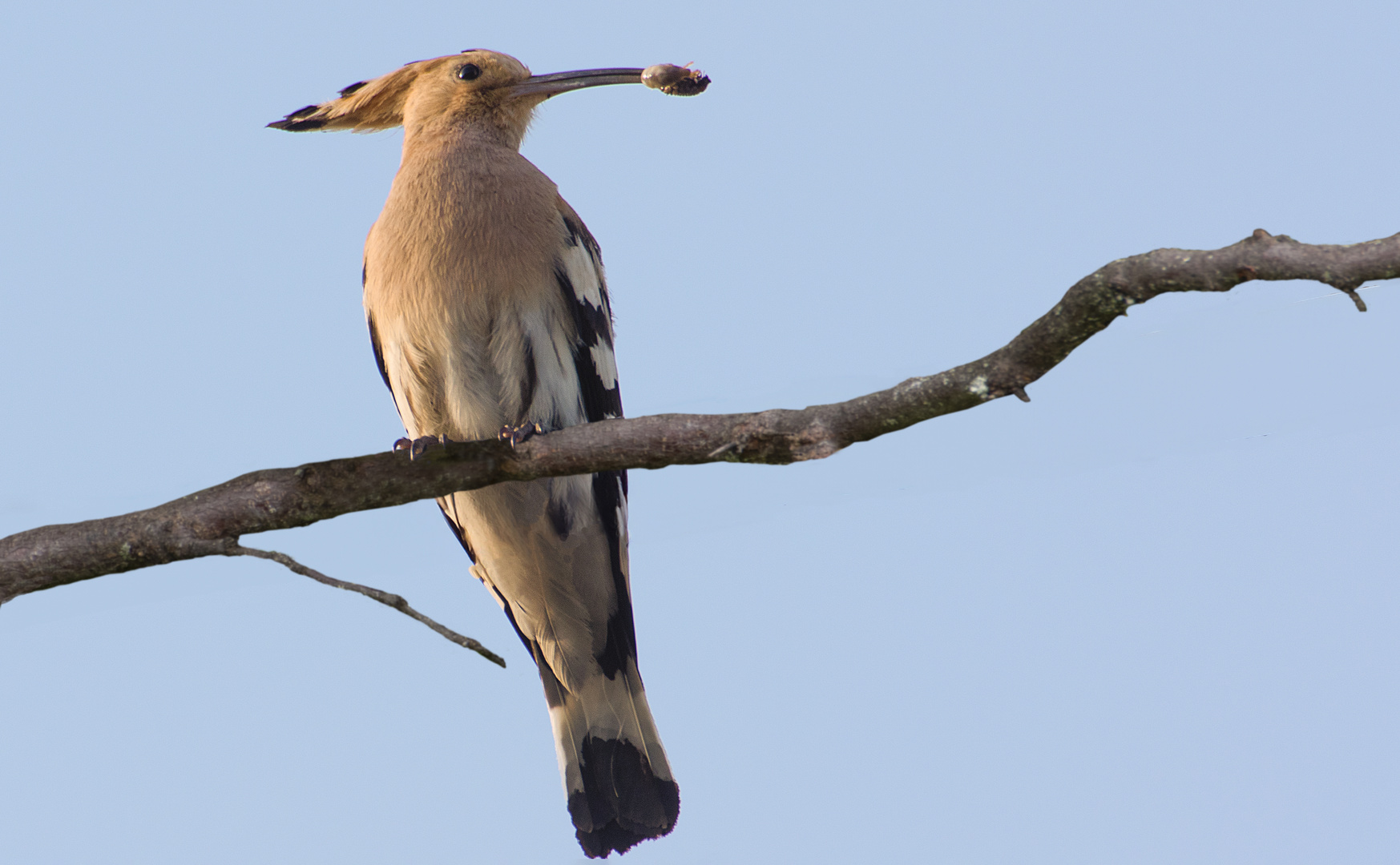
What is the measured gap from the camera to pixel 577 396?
4078mm

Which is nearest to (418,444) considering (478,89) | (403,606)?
(403,606)

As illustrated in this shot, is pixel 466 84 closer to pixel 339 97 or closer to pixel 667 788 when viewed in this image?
pixel 339 97

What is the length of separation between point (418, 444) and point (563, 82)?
5.42ft

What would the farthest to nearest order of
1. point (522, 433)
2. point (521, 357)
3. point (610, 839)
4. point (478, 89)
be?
point (610, 839)
point (478, 89)
point (521, 357)
point (522, 433)

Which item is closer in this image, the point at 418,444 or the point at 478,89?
the point at 418,444

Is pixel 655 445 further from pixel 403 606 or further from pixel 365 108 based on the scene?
pixel 365 108

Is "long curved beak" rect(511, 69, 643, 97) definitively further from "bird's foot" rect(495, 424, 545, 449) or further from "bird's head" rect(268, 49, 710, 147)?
"bird's foot" rect(495, 424, 545, 449)

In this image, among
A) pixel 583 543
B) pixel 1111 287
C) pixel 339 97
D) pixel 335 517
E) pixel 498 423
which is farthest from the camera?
pixel 339 97

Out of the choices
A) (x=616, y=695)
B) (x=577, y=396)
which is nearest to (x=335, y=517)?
(x=577, y=396)

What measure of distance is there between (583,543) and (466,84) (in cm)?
186

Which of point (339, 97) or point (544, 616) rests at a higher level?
point (339, 97)

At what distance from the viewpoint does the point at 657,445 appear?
3.14 metres

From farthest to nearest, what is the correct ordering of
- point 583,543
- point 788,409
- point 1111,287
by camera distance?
1. point 583,543
2. point 788,409
3. point 1111,287

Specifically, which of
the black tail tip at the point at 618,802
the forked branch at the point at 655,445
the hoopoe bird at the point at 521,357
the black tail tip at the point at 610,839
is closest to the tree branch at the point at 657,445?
the forked branch at the point at 655,445
